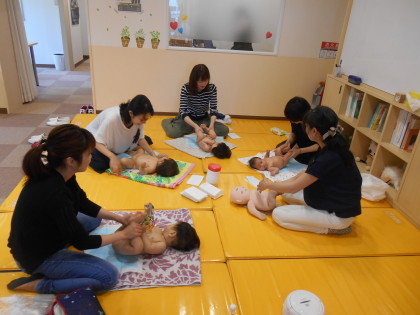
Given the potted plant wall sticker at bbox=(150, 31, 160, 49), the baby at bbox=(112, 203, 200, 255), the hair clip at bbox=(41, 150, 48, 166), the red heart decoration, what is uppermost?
the red heart decoration

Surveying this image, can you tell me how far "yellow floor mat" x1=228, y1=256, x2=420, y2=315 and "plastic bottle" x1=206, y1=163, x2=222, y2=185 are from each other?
89 centimetres

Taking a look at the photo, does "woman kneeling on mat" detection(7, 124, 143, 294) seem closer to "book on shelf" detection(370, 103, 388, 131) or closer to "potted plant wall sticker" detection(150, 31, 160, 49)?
"book on shelf" detection(370, 103, 388, 131)

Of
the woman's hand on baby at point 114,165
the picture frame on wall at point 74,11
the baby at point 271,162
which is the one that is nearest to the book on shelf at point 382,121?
the baby at point 271,162

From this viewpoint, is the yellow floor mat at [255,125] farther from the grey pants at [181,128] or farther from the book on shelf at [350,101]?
the book on shelf at [350,101]

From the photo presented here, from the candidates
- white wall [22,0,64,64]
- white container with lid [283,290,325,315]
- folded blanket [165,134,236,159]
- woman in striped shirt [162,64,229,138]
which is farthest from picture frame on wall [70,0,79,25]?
white container with lid [283,290,325,315]

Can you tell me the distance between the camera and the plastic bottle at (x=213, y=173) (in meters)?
2.60

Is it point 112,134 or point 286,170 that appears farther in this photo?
point 286,170

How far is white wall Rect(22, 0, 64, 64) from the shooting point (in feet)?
23.0

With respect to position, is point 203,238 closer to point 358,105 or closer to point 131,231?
point 131,231

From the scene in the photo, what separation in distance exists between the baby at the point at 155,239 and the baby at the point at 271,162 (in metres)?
1.26

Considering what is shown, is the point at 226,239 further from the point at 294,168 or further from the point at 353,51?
the point at 353,51

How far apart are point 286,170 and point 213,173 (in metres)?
0.85

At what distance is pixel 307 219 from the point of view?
85.0 inches

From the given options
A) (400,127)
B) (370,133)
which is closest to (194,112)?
(370,133)
